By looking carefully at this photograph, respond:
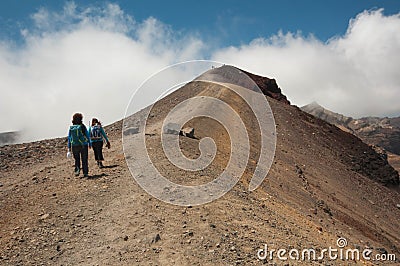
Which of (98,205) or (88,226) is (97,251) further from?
(98,205)

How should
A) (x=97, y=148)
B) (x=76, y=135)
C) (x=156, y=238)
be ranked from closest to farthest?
(x=156, y=238) → (x=76, y=135) → (x=97, y=148)

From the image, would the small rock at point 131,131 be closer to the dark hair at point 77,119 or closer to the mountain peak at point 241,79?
the dark hair at point 77,119

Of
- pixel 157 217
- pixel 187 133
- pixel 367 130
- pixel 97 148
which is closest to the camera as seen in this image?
pixel 157 217

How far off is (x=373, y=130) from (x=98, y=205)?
404 feet

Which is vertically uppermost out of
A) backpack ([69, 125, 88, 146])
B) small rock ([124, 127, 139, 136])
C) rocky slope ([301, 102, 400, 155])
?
rocky slope ([301, 102, 400, 155])

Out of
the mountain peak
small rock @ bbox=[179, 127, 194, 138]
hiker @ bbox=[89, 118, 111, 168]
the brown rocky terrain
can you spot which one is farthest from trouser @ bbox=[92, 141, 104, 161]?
the mountain peak

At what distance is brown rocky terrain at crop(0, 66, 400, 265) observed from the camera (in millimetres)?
6480

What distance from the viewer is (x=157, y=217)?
7477mm

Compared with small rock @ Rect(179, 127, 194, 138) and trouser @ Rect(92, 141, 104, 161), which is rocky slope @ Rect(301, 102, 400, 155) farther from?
trouser @ Rect(92, 141, 104, 161)

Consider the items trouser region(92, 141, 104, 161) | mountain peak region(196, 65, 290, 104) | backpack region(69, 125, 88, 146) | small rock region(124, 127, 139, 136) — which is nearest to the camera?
backpack region(69, 125, 88, 146)

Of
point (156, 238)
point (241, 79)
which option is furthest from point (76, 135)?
point (241, 79)

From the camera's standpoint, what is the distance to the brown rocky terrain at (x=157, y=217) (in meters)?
6.48

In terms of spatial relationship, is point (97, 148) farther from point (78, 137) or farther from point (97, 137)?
point (78, 137)

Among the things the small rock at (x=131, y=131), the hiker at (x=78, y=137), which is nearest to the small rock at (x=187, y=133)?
the small rock at (x=131, y=131)
